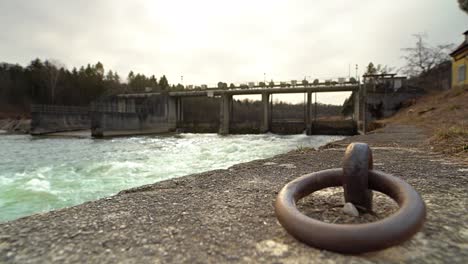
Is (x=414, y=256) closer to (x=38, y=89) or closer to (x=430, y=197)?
(x=430, y=197)

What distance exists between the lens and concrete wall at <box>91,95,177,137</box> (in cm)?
3240

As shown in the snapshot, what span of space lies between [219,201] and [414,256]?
1.46 metres

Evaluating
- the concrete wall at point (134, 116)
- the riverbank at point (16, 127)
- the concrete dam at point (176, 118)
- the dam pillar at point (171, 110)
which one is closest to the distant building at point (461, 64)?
the concrete dam at point (176, 118)

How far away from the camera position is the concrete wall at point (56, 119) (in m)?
34.6

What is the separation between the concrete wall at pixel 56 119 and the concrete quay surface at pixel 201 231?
39.7 meters

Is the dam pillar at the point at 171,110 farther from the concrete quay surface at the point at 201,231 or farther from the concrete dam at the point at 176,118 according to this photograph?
the concrete quay surface at the point at 201,231

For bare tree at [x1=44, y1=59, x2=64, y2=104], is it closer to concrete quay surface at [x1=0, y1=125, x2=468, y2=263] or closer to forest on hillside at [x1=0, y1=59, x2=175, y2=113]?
forest on hillside at [x1=0, y1=59, x2=175, y2=113]

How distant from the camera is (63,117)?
3831 centimetres

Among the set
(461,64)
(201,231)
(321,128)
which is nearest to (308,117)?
(321,128)

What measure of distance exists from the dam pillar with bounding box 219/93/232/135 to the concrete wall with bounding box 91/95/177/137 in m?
9.42

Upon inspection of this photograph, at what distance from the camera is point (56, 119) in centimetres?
3691

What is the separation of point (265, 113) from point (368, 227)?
34.7 m

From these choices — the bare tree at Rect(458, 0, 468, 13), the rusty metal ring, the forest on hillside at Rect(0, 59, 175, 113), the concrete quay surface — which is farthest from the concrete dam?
the rusty metal ring

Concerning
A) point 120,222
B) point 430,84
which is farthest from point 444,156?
point 430,84
